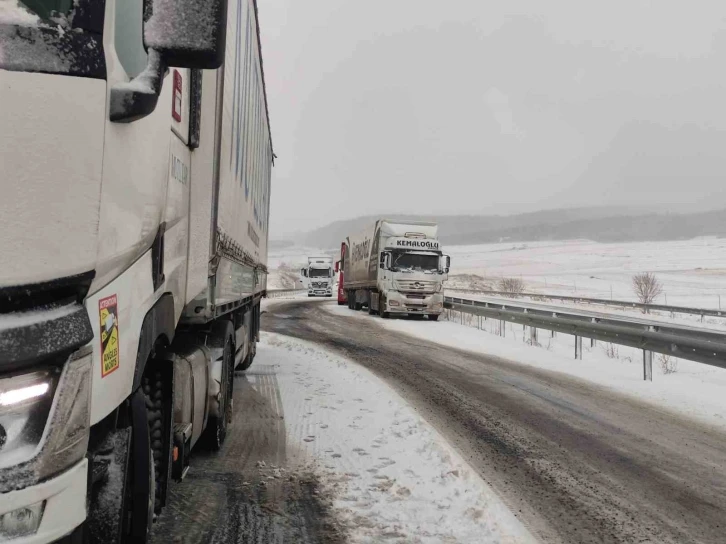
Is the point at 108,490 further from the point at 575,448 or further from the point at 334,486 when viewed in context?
the point at 575,448

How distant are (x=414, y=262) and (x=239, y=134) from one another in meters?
15.7

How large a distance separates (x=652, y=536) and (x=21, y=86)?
13.1 ft

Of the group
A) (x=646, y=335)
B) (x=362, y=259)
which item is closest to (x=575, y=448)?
(x=646, y=335)

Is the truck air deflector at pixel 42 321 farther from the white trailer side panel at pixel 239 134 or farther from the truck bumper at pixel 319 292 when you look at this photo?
the truck bumper at pixel 319 292

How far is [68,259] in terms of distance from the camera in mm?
1564

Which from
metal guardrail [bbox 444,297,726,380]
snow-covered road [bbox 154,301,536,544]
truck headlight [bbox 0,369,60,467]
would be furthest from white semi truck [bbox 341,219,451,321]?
truck headlight [bbox 0,369,60,467]

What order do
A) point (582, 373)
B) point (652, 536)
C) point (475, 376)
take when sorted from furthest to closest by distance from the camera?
1. point (582, 373)
2. point (475, 376)
3. point (652, 536)

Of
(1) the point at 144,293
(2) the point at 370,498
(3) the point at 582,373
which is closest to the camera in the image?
(1) the point at 144,293

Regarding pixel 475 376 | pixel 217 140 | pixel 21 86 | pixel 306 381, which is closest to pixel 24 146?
pixel 21 86

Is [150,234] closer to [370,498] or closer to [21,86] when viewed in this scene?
[21,86]

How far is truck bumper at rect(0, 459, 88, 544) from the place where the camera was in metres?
1.39

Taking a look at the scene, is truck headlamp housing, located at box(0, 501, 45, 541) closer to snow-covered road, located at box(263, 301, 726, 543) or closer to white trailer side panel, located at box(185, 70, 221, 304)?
white trailer side panel, located at box(185, 70, 221, 304)

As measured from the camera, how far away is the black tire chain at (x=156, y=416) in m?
2.80

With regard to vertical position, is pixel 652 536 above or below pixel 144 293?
below
